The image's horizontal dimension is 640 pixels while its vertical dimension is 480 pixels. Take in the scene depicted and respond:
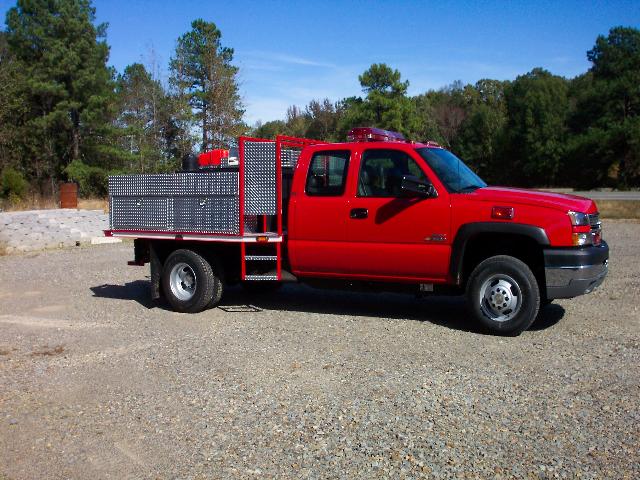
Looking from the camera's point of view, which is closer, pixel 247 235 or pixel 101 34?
pixel 247 235

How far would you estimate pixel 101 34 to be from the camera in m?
46.8

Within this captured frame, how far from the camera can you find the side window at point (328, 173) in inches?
316

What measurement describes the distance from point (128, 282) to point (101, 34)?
40.2 meters

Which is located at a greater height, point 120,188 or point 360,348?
point 120,188

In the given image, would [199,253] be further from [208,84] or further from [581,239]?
[208,84]

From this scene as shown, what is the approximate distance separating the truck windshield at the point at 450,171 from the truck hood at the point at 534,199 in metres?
0.24

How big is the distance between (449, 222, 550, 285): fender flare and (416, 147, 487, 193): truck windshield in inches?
21.7

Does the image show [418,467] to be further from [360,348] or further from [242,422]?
[360,348]

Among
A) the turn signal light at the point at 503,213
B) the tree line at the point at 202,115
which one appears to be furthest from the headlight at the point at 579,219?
the tree line at the point at 202,115

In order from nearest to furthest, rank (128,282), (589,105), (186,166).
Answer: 1. (186,166)
2. (128,282)
3. (589,105)

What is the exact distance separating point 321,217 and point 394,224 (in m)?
0.95

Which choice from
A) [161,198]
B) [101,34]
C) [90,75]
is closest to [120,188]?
[161,198]

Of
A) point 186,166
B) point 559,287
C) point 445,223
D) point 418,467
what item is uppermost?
point 186,166

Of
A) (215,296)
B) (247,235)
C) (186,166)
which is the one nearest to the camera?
(247,235)
